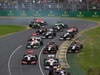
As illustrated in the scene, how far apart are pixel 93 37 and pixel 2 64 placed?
24.6 metres

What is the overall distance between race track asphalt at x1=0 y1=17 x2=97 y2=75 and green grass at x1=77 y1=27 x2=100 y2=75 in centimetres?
473

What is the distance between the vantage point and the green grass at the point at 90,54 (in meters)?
49.1

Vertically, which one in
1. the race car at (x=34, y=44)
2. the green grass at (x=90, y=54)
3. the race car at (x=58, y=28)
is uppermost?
the race car at (x=58, y=28)

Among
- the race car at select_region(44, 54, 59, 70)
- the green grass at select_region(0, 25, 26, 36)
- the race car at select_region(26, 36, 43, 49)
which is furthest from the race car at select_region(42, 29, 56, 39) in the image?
the race car at select_region(44, 54, 59, 70)

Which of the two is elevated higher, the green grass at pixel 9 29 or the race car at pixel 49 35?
the race car at pixel 49 35

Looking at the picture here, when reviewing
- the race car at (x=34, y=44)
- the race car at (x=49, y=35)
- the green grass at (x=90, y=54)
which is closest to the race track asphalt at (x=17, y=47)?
the race car at (x=49, y=35)

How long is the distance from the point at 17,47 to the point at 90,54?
12.5 m

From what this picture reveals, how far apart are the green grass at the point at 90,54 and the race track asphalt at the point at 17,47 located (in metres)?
4.73

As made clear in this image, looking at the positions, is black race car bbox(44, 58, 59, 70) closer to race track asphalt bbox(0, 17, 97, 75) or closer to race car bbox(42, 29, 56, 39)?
race track asphalt bbox(0, 17, 97, 75)

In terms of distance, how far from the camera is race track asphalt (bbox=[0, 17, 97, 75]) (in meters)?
48.9

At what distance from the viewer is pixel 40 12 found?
106 metres

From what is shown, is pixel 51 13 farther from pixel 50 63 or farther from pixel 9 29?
pixel 50 63

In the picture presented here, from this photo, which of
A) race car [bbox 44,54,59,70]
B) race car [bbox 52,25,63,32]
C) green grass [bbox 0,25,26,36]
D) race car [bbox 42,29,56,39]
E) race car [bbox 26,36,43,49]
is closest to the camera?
race car [bbox 44,54,59,70]

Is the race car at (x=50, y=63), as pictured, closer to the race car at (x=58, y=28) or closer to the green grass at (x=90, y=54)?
the green grass at (x=90, y=54)
